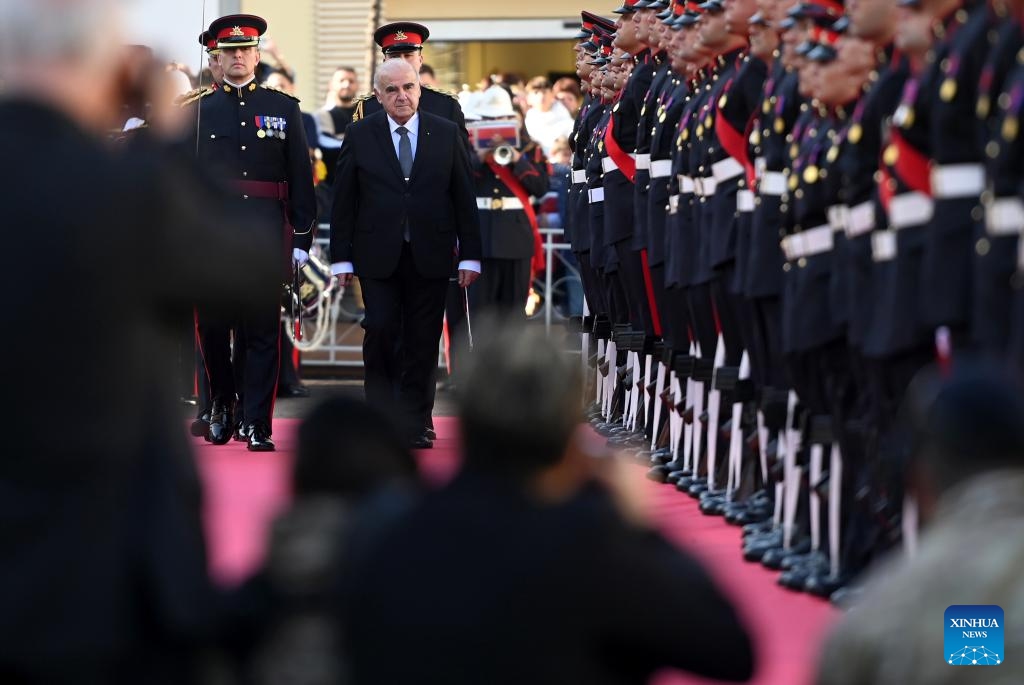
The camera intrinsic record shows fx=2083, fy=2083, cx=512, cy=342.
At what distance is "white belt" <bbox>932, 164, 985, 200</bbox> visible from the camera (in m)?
5.00

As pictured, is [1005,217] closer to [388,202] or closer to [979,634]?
[979,634]

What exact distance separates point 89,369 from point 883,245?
3.12 meters

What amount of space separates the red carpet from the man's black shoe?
0.20 ft

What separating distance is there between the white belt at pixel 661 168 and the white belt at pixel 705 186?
75cm

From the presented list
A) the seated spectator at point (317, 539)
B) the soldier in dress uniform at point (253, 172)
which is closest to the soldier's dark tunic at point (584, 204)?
the soldier in dress uniform at point (253, 172)

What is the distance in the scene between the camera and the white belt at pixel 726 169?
24.3 ft

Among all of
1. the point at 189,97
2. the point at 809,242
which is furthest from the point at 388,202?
the point at 809,242

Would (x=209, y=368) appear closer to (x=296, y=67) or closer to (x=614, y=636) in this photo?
(x=614, y=636)

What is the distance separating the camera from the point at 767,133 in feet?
22.2

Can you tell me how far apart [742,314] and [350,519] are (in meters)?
4.37

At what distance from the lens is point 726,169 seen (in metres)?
7.46

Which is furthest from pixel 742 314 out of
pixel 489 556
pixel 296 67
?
pixel 296 67

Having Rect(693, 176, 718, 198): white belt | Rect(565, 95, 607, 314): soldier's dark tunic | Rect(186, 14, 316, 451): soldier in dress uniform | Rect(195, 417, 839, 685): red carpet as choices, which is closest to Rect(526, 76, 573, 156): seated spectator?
Rect(565, 95, 607, 314): soldier's dark tunic

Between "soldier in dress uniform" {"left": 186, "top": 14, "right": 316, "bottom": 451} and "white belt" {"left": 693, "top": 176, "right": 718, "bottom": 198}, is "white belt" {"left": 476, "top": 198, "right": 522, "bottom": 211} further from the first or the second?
"white belt" {"left": 693, "top": 176, "right": 718, "bottom": 198}
